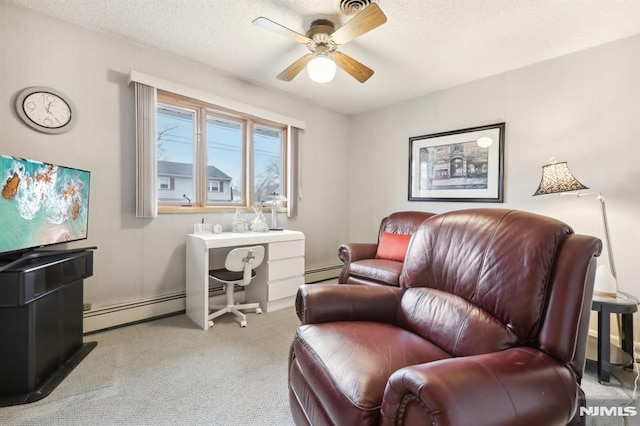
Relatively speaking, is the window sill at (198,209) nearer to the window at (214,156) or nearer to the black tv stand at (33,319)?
the window at (214,156)

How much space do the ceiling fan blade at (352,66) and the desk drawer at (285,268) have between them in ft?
6.33

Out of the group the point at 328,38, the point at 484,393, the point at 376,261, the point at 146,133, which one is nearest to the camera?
the point at 484,393

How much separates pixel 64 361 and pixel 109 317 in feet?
1.83

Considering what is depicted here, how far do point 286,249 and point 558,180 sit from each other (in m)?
2.49

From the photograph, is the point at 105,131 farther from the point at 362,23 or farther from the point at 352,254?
the point at 352,254

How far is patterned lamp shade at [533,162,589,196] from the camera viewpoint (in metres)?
2.27

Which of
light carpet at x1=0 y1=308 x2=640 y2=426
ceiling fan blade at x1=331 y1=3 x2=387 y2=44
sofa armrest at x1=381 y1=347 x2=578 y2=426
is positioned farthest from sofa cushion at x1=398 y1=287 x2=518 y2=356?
ceiling fan blade at x1=331 y1=3 x2=387 y2=44

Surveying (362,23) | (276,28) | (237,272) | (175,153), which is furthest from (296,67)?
(237,272)

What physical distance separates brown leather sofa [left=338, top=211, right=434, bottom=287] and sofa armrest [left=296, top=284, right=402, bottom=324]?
3.41 feet

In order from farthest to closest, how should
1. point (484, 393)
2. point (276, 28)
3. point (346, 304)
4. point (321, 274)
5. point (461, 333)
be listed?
point (321, 274)
point (276, 28)
point (346, 304)
point (461, 333)
point (484, 393)

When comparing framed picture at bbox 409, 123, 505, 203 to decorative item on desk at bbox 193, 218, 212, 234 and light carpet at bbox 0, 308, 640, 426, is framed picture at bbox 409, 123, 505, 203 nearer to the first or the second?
light carpet at bbox 0, 308, 640, 426

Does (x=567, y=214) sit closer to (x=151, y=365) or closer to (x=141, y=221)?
(x=151, y=365)

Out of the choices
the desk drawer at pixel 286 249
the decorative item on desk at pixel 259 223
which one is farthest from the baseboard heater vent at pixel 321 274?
the decorative item on desk at pixel 259 223

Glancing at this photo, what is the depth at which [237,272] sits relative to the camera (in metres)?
2.77
